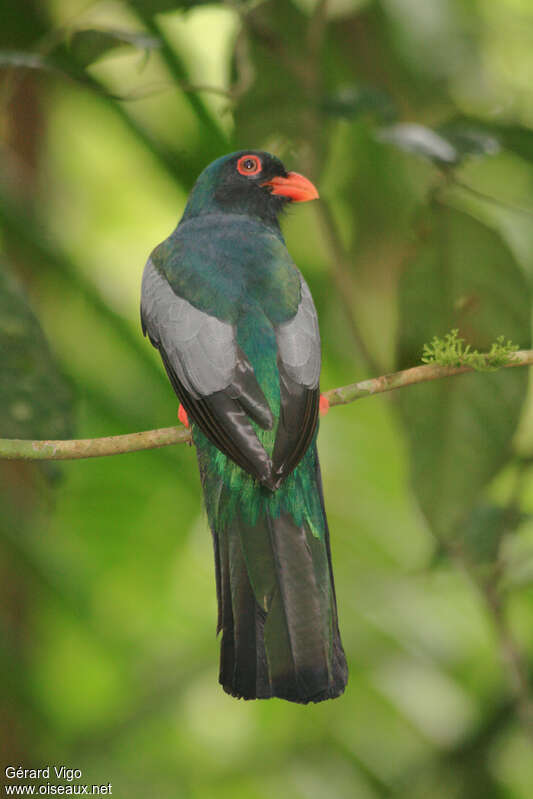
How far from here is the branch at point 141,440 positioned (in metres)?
1.62

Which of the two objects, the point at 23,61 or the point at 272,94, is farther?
the point at 272,94

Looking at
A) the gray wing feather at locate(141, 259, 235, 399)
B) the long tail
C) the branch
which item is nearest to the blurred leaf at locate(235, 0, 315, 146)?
the gray wing feather at locate(141, 259, 235, 399)

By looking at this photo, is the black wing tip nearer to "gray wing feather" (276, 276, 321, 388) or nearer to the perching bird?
the perching bird

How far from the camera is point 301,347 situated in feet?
6.14

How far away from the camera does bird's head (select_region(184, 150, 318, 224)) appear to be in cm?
261

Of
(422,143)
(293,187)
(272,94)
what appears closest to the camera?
(422,143)

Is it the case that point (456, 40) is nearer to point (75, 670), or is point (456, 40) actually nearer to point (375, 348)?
point (375, 348)

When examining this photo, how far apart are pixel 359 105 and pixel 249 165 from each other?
0.40 m

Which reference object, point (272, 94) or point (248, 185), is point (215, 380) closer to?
point (248, 185)

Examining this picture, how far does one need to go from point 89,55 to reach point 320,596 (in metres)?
1.54

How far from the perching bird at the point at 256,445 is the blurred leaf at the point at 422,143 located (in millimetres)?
371

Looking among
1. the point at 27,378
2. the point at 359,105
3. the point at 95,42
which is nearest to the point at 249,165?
the point at 359,105

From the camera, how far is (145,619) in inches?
155

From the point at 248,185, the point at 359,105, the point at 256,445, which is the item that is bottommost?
the point at 256,445
